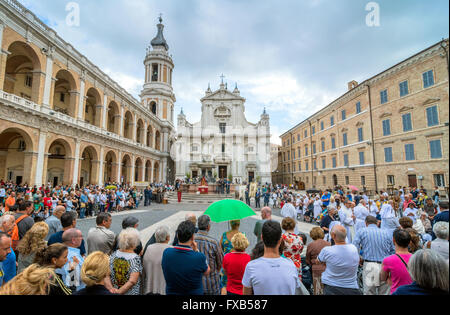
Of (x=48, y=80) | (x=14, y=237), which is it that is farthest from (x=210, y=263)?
(x=48, y=80)

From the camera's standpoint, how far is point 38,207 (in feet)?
31.7

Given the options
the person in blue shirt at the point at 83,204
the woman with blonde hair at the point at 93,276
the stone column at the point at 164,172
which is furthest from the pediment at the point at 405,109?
the stone column at the point at 164,172

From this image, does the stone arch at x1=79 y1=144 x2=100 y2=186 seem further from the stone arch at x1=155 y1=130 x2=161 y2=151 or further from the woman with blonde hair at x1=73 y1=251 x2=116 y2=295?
the woman with blonde hair at x1=73 y1=251 x2=116 y2=295

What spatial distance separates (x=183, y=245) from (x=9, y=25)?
795 inches

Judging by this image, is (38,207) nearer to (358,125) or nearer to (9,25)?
(9,25)

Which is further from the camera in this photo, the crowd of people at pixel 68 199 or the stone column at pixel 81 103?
the stone column at pixel 81 103

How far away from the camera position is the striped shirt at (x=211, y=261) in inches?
113

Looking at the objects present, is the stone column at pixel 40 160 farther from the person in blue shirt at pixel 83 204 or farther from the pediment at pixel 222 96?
the pediment at pixel 222 96

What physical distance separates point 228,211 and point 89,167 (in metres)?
26.8

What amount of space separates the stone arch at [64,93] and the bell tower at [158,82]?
18612mm

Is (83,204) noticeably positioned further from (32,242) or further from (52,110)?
(32,242)

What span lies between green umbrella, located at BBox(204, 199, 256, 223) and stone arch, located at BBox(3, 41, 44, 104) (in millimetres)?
18768
